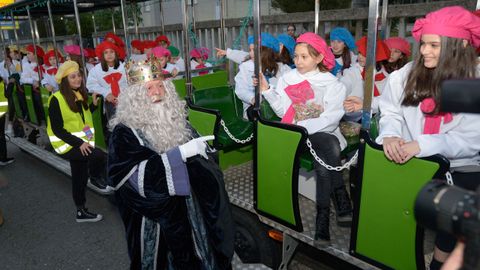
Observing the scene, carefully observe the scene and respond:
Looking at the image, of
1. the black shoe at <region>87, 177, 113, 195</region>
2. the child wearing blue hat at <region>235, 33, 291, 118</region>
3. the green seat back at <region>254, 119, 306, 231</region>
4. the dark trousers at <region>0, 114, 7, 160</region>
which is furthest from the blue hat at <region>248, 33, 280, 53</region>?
the dark trousers at <region>0, 114, 7, 160</region>

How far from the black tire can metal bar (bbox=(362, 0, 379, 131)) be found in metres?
1.27

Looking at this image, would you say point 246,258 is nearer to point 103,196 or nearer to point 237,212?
point 237,212

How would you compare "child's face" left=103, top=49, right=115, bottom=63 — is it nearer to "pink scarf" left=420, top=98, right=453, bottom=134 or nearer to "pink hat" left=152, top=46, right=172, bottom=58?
"pink hat" left=152, top=46, right=172, bottom=58

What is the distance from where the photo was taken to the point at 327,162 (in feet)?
9.32

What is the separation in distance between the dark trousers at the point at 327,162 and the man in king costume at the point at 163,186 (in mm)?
837

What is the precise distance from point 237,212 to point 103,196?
2361 mm

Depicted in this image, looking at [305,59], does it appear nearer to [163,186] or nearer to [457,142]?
[457,142]

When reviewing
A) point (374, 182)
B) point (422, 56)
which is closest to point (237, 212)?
point (374, 182)

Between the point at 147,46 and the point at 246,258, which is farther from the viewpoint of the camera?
the point at 147,46

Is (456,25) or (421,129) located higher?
(456,25)

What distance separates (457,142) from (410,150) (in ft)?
0.79

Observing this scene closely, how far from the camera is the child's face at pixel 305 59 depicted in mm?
3002

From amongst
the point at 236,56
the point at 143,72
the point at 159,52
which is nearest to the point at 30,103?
the point at 159,52

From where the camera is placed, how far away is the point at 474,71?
1.93m
